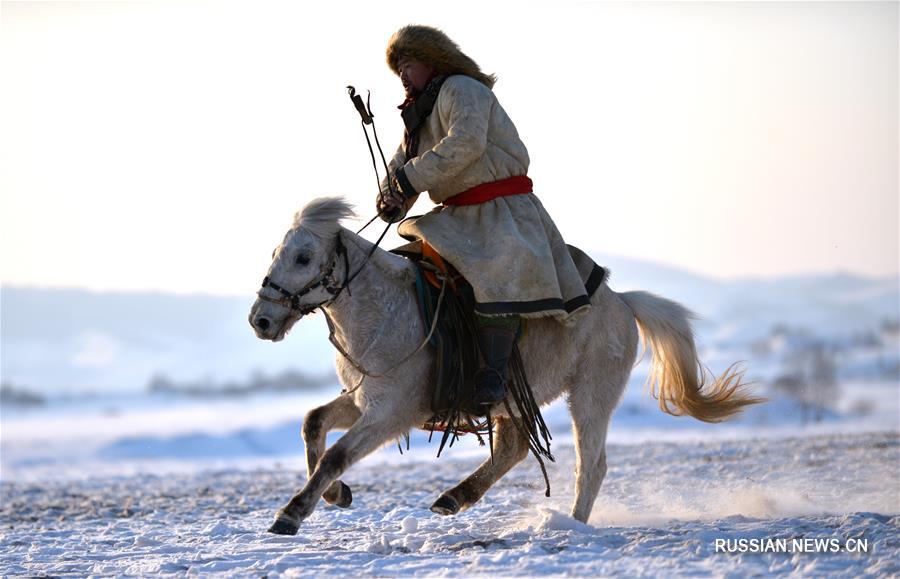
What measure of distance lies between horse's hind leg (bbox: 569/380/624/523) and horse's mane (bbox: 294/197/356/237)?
6.26 feet

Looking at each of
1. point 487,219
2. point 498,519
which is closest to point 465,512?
point 498,519

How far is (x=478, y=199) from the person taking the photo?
7.00 metres

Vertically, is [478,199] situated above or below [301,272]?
above

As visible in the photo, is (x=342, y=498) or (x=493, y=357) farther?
(x=342, y=498)

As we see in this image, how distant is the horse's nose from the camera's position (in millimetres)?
6145

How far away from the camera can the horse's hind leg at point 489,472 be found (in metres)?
7.17

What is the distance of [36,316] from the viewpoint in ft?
254

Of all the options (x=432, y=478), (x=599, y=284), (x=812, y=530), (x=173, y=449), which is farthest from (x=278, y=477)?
(x=173, y=449)

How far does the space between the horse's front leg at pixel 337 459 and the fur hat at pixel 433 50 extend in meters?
2.13

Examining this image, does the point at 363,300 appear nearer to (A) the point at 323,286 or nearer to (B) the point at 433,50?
(A) the point at 323,286

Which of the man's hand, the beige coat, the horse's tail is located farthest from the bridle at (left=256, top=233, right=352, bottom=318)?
the horse's tail

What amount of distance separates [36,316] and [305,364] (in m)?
24.4

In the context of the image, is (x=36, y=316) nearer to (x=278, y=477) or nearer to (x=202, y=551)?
(x=278, y=477)

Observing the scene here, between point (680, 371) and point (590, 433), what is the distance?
1003mm
